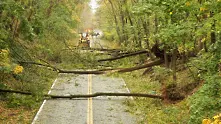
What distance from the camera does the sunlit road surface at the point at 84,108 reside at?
14047 millimetres

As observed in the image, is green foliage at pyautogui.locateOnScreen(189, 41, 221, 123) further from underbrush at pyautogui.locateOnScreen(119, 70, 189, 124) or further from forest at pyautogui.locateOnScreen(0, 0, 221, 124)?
underbrush at pyautogui.locateOnScreen(119, 70, 189, 124)

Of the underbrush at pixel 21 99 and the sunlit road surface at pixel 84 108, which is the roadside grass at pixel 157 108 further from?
the underbrush at pixel 21 99

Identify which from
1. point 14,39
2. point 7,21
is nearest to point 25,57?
point 14,39

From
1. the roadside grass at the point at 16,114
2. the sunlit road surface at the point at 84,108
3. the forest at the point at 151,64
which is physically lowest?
the sunlit road surface at the point at 84,108

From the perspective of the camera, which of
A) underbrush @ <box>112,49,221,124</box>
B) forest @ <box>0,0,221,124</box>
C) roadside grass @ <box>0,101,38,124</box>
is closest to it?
underbrush @ <box>112,49,221,124</box>

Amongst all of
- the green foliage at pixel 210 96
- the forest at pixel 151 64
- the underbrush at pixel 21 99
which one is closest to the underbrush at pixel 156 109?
the forest at pixel 151 64

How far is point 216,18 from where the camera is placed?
33.4ft

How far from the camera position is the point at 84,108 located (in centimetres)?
1591

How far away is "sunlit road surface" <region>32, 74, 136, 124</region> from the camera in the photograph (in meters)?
14.0

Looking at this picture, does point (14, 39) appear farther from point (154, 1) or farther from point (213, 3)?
point (213, 3)

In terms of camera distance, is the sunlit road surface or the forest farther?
Answer: the sunlit road surface

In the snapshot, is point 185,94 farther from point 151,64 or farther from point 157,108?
point 151,64

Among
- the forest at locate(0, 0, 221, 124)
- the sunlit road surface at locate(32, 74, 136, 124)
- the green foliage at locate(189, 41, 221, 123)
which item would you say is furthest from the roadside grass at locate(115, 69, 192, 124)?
the green foliage at locate(189, 41, 221, 123)

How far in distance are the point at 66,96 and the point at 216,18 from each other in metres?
9.54
